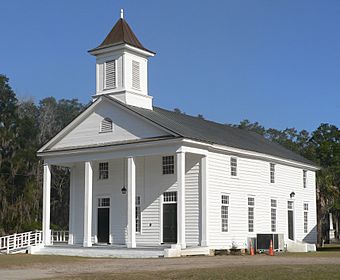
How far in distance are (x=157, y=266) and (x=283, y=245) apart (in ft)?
52.3

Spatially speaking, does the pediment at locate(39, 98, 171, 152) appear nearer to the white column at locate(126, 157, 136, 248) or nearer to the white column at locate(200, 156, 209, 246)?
the white column at locate(126, 157, 136, 248)

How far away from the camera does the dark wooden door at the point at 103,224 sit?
35.7m

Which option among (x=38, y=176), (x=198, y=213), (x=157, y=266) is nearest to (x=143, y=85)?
(x=198, y=213)

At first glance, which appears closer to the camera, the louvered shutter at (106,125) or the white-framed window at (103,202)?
the louvered shutter at (106,125)

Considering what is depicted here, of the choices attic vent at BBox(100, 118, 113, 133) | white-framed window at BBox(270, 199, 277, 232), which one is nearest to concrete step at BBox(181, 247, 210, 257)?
white-framed window at BBox(270, 199, 277, 232)

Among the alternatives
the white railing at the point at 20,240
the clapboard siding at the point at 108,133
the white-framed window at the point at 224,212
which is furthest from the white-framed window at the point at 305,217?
the white railing at the point at 20,240

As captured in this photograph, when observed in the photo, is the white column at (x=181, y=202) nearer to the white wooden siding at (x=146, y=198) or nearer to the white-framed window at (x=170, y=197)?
the white wooden siding at (x=146, y=198)

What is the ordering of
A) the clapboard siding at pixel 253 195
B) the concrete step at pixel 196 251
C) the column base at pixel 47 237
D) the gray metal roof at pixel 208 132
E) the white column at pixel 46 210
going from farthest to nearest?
the white column at pixel 46 210
the column base at pixel 47 237
the clapboard siding at pixel 253 195
the gray metal roof at pixel 208 132
the concrete step at pixel 196 251

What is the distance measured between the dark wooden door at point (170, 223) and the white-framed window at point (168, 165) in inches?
70.4

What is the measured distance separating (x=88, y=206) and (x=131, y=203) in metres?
3.20

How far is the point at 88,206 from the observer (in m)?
33.9

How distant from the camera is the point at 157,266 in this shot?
23.0 meters

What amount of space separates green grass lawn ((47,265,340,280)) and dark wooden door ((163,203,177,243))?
43.0 ft

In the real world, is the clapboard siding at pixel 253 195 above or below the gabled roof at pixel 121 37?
below
